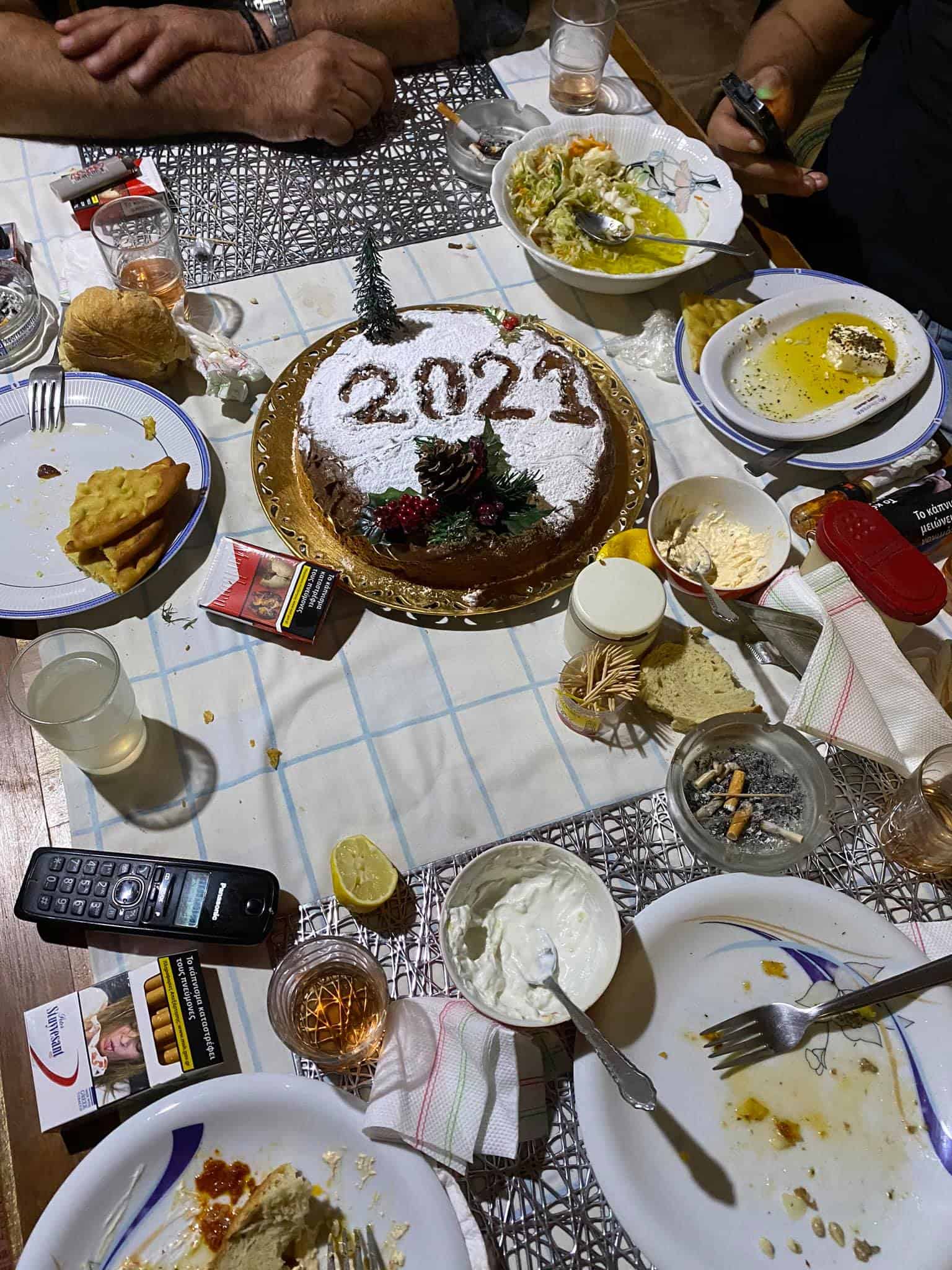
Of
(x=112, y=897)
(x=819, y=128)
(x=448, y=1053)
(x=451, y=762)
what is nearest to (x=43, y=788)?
(x=112, y=897)

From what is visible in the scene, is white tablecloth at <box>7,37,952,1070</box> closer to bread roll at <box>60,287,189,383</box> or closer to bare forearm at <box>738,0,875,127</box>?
bread roll at <box>60,287,189,383</box>

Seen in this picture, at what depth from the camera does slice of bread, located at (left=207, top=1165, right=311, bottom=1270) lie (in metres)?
0.86

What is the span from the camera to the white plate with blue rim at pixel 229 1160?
0.87 meters

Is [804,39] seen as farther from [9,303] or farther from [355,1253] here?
[355,1253]

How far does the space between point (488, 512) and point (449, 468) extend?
0.32 ft

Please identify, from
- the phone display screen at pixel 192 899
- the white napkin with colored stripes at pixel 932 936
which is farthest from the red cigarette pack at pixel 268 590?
the white napkin with colored stripes at pixel 932 936

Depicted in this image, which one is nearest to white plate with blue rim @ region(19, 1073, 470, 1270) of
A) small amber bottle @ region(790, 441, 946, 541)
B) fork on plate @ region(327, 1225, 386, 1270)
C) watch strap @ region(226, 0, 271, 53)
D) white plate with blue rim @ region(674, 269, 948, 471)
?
fork on plate @ region(327, 1225, 386, 1270)

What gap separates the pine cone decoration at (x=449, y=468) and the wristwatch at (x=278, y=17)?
1361mm

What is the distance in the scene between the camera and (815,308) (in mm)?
1658

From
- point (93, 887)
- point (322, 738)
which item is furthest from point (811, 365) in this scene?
point (93, 887)

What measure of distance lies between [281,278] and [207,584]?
0.82m

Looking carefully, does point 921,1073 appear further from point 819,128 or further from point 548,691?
point 819,128

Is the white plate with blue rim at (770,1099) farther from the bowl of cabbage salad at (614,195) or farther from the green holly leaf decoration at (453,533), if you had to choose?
the bowl of cabbage salad at (614,195)

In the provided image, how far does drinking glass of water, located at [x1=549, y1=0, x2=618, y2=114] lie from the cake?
2.83ft
